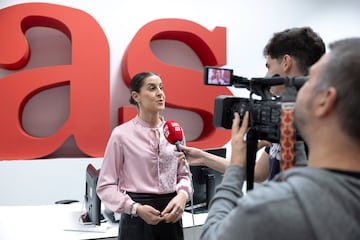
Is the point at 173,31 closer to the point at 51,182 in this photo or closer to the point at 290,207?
the point at 51,182

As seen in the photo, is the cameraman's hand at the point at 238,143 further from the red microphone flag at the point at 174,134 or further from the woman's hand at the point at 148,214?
the woman's hand at the point at 148,214

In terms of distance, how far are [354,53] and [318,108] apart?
0.39 feet

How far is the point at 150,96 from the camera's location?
1.90m

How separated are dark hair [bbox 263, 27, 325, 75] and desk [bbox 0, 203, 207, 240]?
4.31ft

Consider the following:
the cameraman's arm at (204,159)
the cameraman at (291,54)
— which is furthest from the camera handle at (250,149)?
the cameraman's arm at (204,159)

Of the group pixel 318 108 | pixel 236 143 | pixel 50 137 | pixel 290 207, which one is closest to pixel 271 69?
pixel 236 143

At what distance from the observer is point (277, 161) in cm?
123

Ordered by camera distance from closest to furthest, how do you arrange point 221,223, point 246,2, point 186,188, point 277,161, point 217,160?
point 221,223 → point 277,161 → point 217,160 → point 186,188 → point 246,2

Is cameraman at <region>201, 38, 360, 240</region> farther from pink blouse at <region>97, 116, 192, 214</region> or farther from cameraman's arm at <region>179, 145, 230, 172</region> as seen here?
pink blouse at <region>97, 116, 192, 214</region>

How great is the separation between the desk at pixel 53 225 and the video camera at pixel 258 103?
1233 millimetres

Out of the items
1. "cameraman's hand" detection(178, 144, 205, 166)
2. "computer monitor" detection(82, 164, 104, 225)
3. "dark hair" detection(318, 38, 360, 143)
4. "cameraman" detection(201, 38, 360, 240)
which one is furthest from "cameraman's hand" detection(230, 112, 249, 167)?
"computer monitor" detection(82, 164, 104, 225)

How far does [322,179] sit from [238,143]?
0.31 m

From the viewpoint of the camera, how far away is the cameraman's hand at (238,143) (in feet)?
3.15

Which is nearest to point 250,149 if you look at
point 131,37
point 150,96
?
point 150,96
